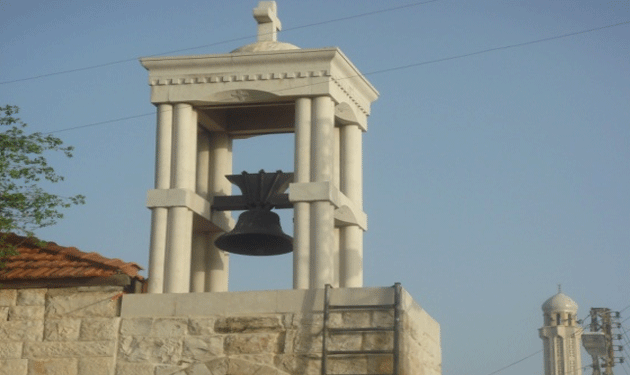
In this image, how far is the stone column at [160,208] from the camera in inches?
606

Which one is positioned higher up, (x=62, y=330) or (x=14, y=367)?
(x=62, y=330)

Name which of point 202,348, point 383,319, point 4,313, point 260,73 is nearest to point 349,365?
point 383,319

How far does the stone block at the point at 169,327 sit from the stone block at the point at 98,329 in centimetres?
46

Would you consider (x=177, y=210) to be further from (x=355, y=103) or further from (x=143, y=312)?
(x=355, y=103)

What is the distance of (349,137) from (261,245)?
5.94 feet

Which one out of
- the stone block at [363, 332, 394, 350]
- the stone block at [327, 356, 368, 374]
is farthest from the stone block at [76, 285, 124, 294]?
the stone block at [363, 332, 394, 350]

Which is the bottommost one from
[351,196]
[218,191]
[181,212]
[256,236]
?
[256,236]

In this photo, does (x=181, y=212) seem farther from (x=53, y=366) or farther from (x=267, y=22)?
(x=267, y=22)

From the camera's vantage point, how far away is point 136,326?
1481cm

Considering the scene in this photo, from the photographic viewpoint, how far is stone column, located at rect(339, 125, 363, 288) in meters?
16.3

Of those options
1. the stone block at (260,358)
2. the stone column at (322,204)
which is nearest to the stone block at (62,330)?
the stone block at (260,358)

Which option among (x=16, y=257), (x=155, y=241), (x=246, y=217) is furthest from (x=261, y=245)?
(x=16, y=257)

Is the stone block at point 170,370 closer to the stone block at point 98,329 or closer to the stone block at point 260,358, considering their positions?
the stone block at point 260,358

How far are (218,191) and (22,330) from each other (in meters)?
3.32
